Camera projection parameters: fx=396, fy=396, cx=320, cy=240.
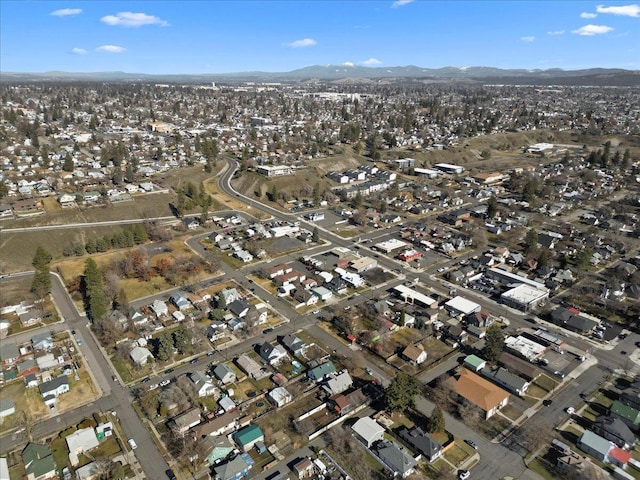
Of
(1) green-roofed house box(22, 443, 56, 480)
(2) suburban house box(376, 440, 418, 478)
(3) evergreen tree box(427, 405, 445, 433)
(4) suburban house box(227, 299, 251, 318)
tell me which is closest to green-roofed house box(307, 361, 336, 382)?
(2) suburban house box(376, 440, 418, 478)

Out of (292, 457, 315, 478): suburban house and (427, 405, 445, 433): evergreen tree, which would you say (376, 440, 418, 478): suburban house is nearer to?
(427, 405, 445, 433): evergreen tree

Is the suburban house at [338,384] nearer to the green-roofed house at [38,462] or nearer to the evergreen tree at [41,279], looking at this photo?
the green-roofed house at [38,462]

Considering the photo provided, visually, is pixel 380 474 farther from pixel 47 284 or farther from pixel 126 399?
pixel 47 284

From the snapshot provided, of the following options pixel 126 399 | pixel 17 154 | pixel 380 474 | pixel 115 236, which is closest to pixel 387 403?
pixel 380 474

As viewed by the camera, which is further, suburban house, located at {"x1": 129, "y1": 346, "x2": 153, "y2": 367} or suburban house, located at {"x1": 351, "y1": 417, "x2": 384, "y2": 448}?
suburban house, located at {"x1": 129, "y1": 346, "x2": 153, "y2": 367}

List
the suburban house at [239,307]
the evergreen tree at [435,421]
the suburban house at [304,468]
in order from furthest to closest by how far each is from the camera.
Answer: the suburban house at [239,307]
the evergreen tree at [435,421]
the suburban house at [304,468]

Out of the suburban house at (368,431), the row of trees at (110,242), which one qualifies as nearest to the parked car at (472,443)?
the suburban house at (368,431)
